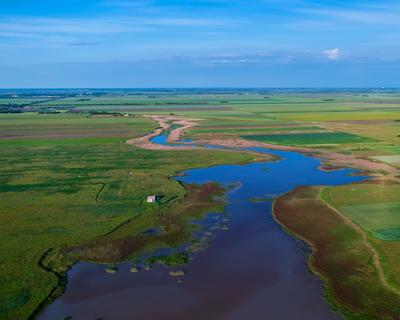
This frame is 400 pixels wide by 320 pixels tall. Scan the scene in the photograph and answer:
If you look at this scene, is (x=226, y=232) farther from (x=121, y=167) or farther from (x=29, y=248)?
(x=121, y=167)

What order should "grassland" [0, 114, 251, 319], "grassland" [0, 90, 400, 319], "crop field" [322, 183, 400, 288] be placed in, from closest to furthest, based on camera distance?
"grassland" [0, 90, 400, 319]
"grassland" [0, 114, 251, 319]
"crop field" [322, 183, 400, 288]

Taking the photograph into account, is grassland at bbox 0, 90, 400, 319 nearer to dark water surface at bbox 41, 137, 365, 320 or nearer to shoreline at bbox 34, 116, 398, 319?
shoreline at bbox 34, 116, 398, 319

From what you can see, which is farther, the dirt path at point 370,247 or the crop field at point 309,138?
the crop field at point 309,138

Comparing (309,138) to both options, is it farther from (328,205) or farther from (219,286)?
(219,286)

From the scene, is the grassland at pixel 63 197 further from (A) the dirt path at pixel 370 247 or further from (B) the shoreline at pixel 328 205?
(A) the dirt path at pixel 370 247

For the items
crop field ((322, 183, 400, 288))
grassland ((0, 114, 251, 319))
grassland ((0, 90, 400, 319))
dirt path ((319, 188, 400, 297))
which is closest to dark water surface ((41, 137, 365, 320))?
grassland ((0, 90, 400, 319))

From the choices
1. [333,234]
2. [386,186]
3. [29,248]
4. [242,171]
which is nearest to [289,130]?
[242,171]

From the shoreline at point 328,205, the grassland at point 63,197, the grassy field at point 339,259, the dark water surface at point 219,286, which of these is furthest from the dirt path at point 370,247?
the grassland at point 63,197

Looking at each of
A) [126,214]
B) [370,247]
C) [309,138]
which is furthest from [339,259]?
[309,138]
